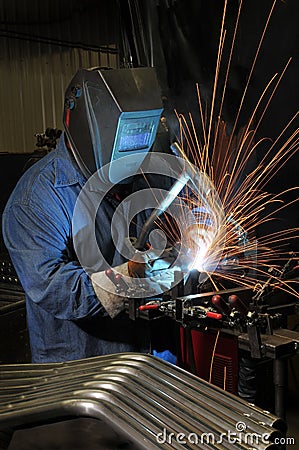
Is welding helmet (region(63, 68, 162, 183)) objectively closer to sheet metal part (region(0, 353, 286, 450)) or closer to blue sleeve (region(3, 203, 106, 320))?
blue sleeve (region(3, 203, 106, 320))

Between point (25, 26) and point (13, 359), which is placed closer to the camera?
point (13, 359)

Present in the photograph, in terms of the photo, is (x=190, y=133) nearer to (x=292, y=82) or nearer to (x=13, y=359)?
(x=292, y=82)

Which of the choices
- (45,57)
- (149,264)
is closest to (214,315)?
(149,264)

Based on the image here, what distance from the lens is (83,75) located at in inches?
67.7

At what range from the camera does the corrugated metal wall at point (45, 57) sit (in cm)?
430

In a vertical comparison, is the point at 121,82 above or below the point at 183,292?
above

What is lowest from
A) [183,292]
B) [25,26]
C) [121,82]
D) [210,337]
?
[210,337]

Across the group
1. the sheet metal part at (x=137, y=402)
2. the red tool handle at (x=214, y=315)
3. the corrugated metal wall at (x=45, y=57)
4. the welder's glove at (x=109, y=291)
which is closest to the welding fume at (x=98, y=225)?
the welder's glove at (x=109, y=291)

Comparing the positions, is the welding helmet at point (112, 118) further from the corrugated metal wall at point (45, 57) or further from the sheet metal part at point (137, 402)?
the corrugated metal wall at point (45, 57)

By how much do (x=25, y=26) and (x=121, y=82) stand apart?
2.99 metres

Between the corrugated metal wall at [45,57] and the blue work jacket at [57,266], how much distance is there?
2714 millimetres

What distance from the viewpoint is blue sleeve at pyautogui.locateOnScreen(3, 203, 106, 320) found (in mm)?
1618

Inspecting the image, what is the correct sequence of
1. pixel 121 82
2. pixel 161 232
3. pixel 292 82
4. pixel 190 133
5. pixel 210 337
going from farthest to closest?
pixel 190 133, pixel 292 82, pixel 210 337, pixel 161 232, pixel 121 82

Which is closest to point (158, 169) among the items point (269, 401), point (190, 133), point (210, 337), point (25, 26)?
point (210, 337)
